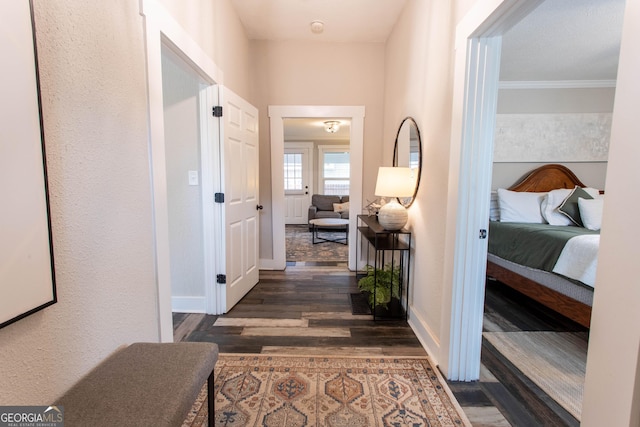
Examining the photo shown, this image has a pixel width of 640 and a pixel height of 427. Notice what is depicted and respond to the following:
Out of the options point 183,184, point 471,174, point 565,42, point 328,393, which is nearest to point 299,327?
point 328,393

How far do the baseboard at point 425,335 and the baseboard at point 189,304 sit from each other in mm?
1805

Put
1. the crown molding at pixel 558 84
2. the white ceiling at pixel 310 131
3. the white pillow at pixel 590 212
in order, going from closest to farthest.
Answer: the white pillow at pixel 590 212 < the crown molding at pixel 558 84 < the white ceiling at pixel 310 131

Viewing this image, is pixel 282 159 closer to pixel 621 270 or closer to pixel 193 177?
pixel 193 177

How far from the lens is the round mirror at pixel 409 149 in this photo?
2.28 metres

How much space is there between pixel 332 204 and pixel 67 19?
587cm

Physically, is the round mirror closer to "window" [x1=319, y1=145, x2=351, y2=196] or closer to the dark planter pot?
the dark planter pot

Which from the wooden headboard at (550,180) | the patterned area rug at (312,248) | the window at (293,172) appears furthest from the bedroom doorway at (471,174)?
the window at (293,172)

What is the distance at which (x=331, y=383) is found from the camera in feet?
5.36

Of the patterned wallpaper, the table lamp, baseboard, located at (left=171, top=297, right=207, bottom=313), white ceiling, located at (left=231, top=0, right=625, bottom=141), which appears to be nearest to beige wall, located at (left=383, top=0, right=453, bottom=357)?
the table lamp

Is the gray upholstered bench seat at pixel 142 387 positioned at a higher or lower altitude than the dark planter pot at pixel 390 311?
higher

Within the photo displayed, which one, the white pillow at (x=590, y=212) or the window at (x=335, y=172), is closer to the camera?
the white pillow at (x=590, y=212)

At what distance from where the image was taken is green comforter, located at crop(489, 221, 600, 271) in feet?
7.77

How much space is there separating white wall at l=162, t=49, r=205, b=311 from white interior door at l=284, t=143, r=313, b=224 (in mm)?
5069

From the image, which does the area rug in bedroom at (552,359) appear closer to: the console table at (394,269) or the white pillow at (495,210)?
the console table at (394,269)
